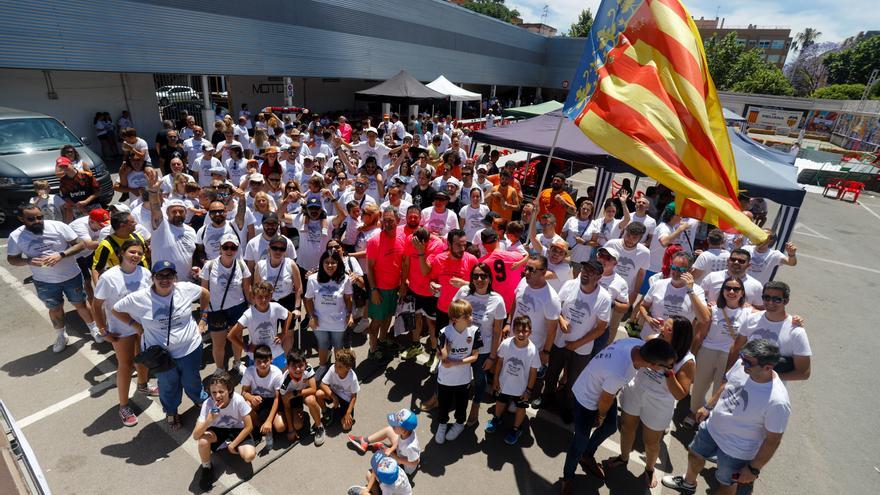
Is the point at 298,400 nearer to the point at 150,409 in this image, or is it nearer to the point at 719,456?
the point at 150,409

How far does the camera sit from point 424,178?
27.3 ft

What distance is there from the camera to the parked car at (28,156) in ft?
27.6

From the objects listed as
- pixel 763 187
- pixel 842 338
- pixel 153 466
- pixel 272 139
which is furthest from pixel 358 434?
pixel 272 139

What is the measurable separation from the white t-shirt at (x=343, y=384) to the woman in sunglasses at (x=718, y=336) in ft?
12.1

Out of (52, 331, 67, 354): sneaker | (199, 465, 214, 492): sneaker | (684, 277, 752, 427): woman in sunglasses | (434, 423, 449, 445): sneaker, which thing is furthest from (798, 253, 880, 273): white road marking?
(52, 331, 67, 354): sneaker

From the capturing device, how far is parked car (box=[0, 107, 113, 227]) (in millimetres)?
8406

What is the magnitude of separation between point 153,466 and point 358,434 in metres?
1.89

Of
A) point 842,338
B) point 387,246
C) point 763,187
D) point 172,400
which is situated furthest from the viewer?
point 842,338

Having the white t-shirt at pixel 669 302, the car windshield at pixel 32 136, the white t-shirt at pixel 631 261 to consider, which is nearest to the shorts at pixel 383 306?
the white t-shirt at pixel 631 261

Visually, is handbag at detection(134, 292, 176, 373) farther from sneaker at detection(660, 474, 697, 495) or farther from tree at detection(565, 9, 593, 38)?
tree at detection(565, 9, 593, 38)

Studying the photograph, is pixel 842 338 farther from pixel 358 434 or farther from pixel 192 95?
pixel 192 95

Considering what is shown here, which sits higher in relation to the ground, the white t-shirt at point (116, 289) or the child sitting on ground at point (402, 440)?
the white t-shirt at point (116, 289)

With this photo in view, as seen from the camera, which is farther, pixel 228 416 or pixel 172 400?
pixel 172 400

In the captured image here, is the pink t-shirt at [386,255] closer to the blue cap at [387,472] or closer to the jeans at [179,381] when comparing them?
the jeans at [179,381]
